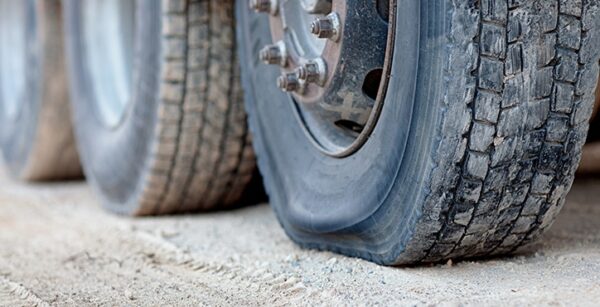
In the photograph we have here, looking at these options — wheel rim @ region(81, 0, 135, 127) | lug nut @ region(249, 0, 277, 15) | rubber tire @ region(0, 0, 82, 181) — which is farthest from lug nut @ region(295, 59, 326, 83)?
rubber tire @ region(0, 0, 82, 181)

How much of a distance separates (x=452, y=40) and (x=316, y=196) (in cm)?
64

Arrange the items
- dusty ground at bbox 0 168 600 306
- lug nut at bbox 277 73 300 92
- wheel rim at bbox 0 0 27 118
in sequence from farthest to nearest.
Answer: wheel rim at bbox 0 0 27 118 → lug nut at bbox 277 73 300 92 → dusty ground at bbox 0 168 600 306

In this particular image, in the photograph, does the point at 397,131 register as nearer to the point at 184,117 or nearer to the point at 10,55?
the point at 184,117

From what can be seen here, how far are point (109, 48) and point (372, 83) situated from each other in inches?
64.1

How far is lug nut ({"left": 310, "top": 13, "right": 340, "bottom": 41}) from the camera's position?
1914 mm

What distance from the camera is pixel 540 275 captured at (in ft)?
5.90

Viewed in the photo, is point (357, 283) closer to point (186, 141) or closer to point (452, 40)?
point (452, 40)

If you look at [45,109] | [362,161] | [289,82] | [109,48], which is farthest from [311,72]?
[45,109]

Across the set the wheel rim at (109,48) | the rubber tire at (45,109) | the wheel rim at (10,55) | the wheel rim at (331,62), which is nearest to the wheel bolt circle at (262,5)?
the wheel rim at (331,62)

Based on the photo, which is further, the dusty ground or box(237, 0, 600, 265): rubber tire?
the dusty ground

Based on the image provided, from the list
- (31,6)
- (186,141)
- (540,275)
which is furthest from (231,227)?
(31,6)

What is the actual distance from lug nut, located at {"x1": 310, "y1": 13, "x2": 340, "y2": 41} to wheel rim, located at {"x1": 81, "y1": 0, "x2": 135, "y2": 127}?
150cm

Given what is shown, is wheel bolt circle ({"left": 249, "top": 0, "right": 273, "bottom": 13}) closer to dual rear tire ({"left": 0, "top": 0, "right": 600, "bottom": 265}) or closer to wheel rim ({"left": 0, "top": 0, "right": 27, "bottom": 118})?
dual rear tire ({"left": 0, "top": 0, "right": 600, "bottom": 265})

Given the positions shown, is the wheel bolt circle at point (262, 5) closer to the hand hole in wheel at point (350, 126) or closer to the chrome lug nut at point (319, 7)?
the chrome lug nut at point (319, 7)
